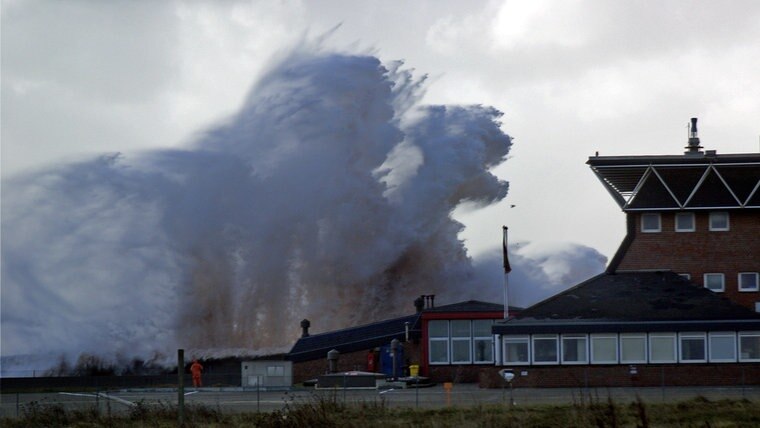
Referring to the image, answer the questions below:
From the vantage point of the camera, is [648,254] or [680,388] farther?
[648,254]

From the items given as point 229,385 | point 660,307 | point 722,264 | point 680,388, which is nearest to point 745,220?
point 722,264

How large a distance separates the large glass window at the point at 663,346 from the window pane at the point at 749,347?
9.41ft

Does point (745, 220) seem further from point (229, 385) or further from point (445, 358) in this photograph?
point (229, 385)

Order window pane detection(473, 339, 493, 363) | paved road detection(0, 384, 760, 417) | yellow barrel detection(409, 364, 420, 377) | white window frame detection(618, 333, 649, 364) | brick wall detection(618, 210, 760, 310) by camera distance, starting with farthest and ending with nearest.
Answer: brick wall detection(618, 210, 760, 310) < window pane detection(473, 339, 493, 363) < yellow barrel detection(409, 364, 420, 377) < white window frame detection(618, 333, 649, 364) < paved road detection(0, 384, 760, 417)

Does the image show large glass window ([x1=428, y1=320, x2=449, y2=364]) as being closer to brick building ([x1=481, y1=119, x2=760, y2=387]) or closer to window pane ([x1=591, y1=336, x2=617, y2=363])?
brick building ([x1=481, y1=119, x2=760, y2=387])

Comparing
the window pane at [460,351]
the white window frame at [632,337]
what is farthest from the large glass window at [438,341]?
the white window frame at [632,337]

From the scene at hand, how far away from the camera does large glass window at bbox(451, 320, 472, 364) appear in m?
64.5

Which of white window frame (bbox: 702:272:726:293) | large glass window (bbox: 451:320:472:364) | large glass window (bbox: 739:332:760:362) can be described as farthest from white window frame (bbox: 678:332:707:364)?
large glass window (bbox: 451:320:472:364)

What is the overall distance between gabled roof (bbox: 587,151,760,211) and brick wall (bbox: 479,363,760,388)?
33.5ft

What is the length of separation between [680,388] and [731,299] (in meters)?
11.3

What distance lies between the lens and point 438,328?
212ft

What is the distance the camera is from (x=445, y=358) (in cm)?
6456

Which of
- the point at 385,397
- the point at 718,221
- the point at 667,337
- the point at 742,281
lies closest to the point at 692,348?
the point at 667,337

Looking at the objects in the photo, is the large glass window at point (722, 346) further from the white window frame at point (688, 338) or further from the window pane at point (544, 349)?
the window pane at point (544, 349)
